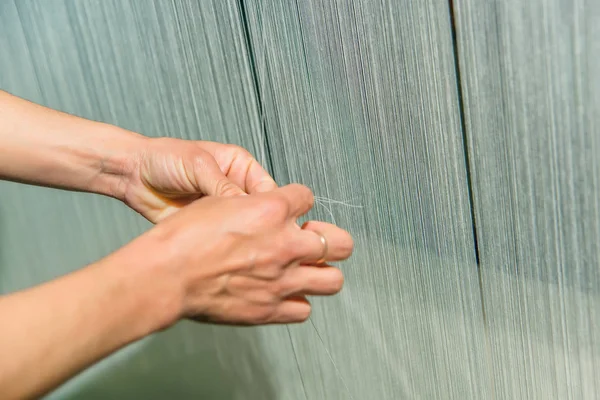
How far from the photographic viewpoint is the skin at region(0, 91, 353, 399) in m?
0.45

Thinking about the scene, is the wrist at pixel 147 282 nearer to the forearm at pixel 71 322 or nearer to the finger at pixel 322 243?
the forearm at pixel 71 322

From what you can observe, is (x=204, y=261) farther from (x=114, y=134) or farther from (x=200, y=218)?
(x=114, y=134)

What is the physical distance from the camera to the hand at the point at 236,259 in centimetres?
49

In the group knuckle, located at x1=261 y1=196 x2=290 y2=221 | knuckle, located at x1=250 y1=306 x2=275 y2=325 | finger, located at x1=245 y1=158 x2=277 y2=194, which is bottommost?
knuckle, located at x1=250 y1=306 x2=275 y2=325

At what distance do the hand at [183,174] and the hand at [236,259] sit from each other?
9cm

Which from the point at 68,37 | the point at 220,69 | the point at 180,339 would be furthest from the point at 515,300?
the point at 68,37

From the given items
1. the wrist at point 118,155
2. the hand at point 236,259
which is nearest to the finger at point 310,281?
the hand at point 236,259

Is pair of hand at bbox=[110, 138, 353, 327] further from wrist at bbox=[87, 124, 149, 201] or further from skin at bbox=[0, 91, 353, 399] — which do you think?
wrist at bbox=[87, 124, 149, 201]

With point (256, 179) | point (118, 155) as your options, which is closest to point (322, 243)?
point (256, 179)

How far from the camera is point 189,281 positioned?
1.64 ft

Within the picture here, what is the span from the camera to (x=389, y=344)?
78cm

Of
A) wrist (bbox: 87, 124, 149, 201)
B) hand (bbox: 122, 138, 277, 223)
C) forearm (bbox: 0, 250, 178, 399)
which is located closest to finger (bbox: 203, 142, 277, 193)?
hand (bbox: 122, 138, 277, 223)

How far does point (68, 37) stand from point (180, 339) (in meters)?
→ 0.71

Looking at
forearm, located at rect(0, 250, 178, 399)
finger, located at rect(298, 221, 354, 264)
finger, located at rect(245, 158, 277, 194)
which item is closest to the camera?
forearm, located at rect(0, 250, 178, 399)
